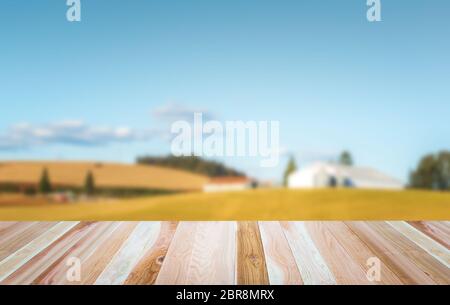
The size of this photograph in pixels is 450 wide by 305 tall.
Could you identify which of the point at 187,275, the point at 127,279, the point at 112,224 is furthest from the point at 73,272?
the point at 112,224

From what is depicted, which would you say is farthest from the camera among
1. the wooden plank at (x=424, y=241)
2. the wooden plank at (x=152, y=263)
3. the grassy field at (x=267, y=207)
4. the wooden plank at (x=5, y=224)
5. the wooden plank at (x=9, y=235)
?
the grassy field at (x=267, y=207)

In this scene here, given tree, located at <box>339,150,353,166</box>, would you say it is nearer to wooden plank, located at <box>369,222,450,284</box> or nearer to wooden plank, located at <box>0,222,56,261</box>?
wooden plank, located at <box>369,222,450,284</box>

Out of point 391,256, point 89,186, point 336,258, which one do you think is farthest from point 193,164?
point 391,256

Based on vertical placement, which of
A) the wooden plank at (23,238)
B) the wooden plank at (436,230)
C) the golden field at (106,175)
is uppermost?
the golden field at (106,175)

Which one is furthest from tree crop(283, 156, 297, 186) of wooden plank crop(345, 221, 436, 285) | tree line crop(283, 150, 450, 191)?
wooden plank crop(345, 221, 436, 285)

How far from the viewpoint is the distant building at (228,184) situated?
4.01 meters

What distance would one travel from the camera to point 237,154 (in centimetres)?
381

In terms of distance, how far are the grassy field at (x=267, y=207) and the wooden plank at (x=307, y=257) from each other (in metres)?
0.71

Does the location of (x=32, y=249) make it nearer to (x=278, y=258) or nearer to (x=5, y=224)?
(x=5, y=224)

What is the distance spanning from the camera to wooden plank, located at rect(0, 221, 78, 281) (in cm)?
230

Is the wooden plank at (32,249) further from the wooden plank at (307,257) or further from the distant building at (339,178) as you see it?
the distant building at (339,178)

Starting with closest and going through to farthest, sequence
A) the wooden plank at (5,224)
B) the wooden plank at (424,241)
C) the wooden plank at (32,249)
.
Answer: the wooden plank at (32,249), the wooden plank at (424,241), the wooden plank at (5,224)

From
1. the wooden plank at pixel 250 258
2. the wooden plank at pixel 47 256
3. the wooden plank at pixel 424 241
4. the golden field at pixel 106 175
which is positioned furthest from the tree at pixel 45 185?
the wooden plank at pixel 424 241

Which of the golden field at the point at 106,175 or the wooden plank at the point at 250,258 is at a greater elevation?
the golden field at the point at 106,175
